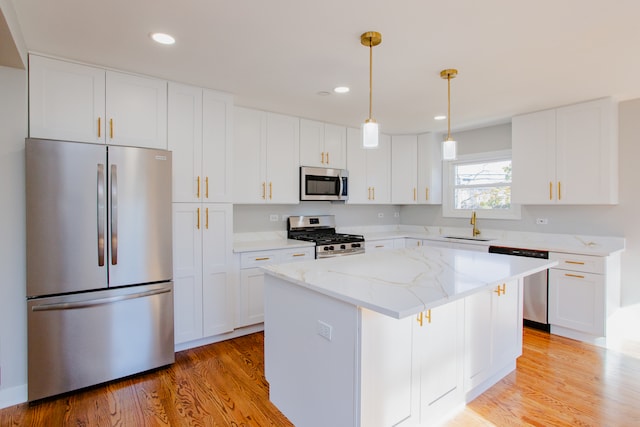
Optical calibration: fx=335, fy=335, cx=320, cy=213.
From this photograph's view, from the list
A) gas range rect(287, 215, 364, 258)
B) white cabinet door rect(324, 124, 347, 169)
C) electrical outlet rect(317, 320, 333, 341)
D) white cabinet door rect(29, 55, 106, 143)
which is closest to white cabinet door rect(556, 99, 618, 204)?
gas range rect(287, 215, 364, 258)

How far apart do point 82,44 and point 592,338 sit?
4.99m

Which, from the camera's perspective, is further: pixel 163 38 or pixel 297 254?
pixel 297 254

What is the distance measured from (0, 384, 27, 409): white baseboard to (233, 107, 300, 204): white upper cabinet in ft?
7.16

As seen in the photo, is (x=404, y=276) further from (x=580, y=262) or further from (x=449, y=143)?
(x=580, y=262)

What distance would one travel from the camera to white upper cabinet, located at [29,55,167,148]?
2.39 meters

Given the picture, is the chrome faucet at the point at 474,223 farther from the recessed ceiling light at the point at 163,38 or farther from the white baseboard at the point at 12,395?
the white baseboard at the point at 12,395

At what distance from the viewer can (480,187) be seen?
4.68 meters

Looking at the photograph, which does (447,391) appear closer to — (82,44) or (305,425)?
(305,425)

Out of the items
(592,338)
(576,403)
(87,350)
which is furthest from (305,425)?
(592,338)

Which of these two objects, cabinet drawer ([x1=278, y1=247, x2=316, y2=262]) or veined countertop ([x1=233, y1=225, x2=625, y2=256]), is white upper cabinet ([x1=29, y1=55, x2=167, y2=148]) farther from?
cabinet drawer ([x1=278, y1=247, x2=316, y2=262])

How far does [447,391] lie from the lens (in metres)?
2.06

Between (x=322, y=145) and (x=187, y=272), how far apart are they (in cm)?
227

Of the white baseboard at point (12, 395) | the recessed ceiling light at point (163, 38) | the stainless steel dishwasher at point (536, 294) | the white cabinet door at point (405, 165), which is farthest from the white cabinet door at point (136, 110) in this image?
the stainless steel dishwasher at point (536, 294)

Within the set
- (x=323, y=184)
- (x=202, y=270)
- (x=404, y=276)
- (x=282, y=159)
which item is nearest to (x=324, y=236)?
(x=323, y=184)
